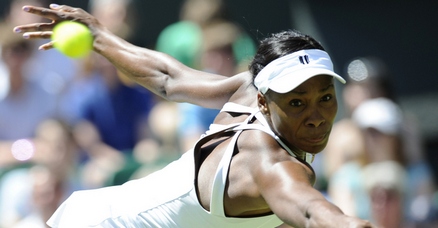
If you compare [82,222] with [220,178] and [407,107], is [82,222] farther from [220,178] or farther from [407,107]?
[407,107]

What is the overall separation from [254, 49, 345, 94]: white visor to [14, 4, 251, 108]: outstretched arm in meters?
0.65

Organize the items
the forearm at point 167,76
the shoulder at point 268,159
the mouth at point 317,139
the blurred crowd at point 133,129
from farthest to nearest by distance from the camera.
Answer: the blurred crowd at point 133,129 → the forearm at point 167,76 → the mouth at point 317,139 → the shoulder at point 268,159

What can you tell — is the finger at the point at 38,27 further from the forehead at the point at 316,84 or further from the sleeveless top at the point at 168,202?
the forehead at the point at 316,84

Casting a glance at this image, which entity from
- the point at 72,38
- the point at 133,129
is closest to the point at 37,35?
the point at 72,38

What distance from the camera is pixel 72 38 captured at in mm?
4793

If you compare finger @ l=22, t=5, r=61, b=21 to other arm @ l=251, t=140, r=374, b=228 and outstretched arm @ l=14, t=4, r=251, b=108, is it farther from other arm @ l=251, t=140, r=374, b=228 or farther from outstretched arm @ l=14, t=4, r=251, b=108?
Answer: other arm @ l=251, t=140, r=374, b=228

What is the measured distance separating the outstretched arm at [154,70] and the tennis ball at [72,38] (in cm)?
4

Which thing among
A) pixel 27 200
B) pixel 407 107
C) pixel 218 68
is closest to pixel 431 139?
pixel 407 107

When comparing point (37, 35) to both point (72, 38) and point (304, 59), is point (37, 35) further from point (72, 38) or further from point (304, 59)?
point (304, 59)

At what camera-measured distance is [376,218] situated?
6.97 meters

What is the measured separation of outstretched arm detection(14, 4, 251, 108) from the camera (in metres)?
4.51

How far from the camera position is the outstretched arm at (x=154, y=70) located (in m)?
4.51

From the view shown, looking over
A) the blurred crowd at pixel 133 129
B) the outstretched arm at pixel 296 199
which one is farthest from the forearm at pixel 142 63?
the blurred crowd at pixel 133 129

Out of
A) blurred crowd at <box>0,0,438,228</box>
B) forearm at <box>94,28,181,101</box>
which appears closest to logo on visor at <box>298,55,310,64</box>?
forearm at <box>94,28,181,101</box>
